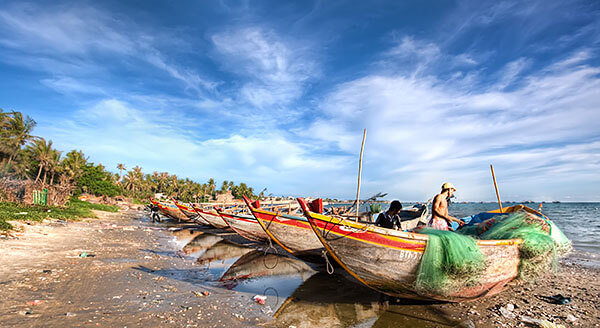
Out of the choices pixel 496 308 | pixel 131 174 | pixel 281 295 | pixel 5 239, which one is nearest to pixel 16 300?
pixel 281 295

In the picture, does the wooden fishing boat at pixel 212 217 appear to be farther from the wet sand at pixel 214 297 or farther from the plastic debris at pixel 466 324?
the plastic debris at pixel 466 324

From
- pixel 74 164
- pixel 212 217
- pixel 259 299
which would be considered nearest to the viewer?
pixel 259 299

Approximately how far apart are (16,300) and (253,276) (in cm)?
518

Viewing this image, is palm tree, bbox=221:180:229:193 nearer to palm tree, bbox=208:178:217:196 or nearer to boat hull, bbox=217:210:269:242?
palm tree, bbox=208:178:217:196

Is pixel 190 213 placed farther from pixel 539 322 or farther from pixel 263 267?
pixel 539 322

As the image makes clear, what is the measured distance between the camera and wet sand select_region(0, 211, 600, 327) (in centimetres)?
528

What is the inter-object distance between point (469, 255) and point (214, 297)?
214 inches

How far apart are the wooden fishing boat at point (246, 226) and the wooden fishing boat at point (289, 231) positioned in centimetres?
486

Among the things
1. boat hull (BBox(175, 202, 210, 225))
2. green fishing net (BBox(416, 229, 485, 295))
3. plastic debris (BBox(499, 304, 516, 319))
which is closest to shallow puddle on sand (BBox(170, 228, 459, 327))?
green fishing net (BBox(416, 229, 485, 295))

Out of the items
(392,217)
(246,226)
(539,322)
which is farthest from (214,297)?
(246,226)

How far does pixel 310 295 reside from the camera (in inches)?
283

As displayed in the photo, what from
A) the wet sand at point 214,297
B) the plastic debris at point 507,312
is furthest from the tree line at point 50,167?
the plastic debris at point 507,312

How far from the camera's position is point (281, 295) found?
7.09 m

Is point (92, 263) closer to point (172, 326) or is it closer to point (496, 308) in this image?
point (172, 326)
